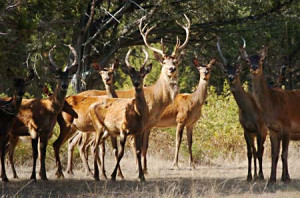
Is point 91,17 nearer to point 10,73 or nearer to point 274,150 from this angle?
point 10,73

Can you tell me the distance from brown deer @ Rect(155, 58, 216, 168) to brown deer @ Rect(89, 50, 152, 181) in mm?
2853

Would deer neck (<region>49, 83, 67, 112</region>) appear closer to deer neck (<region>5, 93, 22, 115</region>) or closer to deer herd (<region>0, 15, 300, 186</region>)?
deer herd (<region>0, 15, 300, 186</region>)

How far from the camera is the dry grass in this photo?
10703 mm

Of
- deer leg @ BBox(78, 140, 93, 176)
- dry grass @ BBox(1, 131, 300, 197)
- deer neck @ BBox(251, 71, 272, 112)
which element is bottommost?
dry grass @ BBox(1, 131, 300, 197)

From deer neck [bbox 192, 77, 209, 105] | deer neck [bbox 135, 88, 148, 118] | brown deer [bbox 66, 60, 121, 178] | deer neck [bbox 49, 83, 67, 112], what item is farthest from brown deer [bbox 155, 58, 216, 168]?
deer neck [bbox 49, 83, 67, 112]

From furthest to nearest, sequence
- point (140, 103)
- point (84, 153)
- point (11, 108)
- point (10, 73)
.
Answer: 1. point (84, 153)
2. point (140, 103)
3. point (10, 73)
4. point (11, 108)

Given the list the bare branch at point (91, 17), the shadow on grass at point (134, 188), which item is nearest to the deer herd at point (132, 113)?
the shadow on grass at point (134, 188)

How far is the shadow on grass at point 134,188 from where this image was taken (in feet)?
35.1

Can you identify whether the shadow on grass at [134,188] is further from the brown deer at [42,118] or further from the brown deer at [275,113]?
the brown deer at [42,118]

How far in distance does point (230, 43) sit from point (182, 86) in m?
6.20

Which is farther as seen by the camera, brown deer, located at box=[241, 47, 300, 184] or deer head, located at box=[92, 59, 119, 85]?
deer head, located at box=[92, 59, 119, 85]

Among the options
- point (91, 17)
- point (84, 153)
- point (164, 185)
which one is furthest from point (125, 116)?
point (91, 17)

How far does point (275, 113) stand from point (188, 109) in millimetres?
3896

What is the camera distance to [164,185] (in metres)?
11.8
